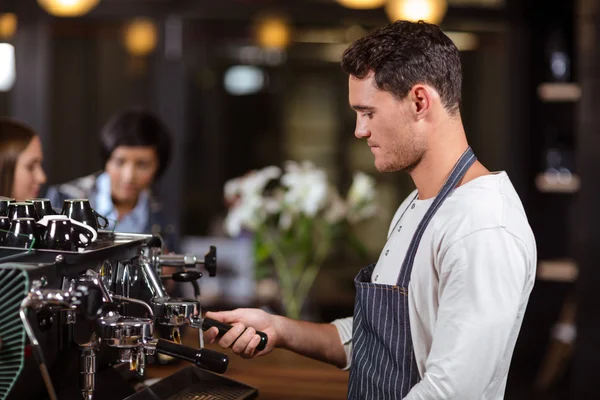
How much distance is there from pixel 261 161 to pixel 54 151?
1.52m

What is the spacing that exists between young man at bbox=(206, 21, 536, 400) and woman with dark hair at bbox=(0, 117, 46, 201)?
4.60 feet

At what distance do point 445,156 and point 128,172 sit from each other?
1857mm

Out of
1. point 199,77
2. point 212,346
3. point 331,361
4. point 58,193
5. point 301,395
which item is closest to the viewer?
point 331,361

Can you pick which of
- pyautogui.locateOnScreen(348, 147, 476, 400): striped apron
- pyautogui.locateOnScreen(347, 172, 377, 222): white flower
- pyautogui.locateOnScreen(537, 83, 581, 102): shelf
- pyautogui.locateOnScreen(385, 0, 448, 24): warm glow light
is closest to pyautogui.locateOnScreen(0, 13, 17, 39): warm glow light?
pyautogui.locateOnScreen(385, 0, 448, 24): warm glow light

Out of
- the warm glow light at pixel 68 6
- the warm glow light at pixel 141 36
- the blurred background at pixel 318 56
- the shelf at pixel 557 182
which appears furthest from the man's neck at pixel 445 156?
the warm glow light at pixel 68 6

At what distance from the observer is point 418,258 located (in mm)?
1440

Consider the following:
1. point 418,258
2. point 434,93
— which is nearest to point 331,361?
point 418,258

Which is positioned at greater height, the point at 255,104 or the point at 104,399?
the point at 255,104

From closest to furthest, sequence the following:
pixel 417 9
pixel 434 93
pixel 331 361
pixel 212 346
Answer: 1. pixel 434 93
2. pixel 331 361
3. pixel 212 346
4. pixel 417 9

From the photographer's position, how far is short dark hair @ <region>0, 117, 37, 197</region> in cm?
271

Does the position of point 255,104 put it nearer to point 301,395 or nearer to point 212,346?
point 212,346

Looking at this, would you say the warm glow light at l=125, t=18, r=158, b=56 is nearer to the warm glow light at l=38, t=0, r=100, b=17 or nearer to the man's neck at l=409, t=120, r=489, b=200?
the warm glow light at l=38, t=0, r=100, b=17

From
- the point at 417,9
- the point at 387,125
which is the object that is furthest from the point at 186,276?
the point at 417,9

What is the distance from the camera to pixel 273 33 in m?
4.89
